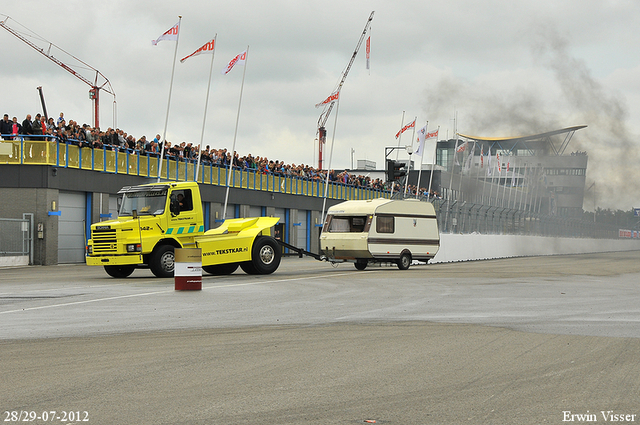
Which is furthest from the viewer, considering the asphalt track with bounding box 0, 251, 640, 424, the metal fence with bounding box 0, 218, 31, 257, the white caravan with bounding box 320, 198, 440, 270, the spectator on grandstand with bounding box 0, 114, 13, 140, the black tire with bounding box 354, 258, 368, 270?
the spectator on grandstand with bounding box 0, 114, 13, 140

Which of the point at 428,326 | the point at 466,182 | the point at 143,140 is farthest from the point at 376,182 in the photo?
the point at 428,326

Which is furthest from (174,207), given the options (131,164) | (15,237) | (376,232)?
(131,164)

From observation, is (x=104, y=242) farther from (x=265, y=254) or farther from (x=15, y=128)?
(x=15, y=128)

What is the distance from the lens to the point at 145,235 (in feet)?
76.2

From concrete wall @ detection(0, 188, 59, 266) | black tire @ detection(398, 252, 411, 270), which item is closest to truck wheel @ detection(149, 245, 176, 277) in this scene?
black tire @ detection(398, 252, 411, 270)

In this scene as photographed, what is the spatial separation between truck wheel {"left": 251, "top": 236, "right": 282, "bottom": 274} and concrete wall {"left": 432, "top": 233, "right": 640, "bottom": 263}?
56.2ft

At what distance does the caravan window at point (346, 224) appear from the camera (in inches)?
1184

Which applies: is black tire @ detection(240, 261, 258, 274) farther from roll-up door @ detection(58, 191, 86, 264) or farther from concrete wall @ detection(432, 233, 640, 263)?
concrete wall @ detection(432, 233, 640, 263)

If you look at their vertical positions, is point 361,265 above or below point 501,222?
below

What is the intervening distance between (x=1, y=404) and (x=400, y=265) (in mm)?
25334

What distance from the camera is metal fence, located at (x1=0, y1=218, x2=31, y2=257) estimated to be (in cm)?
3203

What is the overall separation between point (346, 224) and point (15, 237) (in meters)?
14.1

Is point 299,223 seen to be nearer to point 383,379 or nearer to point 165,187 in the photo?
point 165,187

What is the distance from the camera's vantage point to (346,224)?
3047cm
